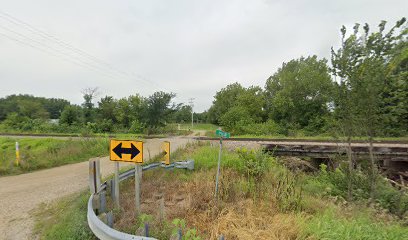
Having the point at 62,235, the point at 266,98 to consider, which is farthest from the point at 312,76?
the point at 62,235

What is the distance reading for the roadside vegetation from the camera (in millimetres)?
3154

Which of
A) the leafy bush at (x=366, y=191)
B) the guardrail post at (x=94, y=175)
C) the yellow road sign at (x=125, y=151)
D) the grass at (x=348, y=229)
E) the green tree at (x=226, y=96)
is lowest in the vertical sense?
the leafy bush at (x=366, y=191)

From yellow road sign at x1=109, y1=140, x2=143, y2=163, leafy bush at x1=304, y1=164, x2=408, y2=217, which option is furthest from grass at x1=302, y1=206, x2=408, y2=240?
yellow road sign at x1=109, y1=140, x2=143, y2=163

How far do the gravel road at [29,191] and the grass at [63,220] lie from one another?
18 cm

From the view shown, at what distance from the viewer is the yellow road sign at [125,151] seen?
3.71 meters

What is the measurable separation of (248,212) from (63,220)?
3453 millimetres

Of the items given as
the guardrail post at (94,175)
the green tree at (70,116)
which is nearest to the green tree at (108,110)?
the green tree at (70,116)

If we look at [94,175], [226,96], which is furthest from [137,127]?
[226,96]

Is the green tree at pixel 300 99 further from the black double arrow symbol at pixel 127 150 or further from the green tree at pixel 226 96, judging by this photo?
the black double arrow symbol at pixel 127 150

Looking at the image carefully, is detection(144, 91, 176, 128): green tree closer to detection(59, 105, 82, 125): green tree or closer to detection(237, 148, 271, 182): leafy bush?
detection(59, 105, 82, 125): green tree

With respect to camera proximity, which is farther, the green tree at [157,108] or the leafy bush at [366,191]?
the green tree at [157,108]

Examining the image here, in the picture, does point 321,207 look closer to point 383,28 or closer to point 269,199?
point 269,199

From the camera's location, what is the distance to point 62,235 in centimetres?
352

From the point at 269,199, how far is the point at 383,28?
16.3ft
